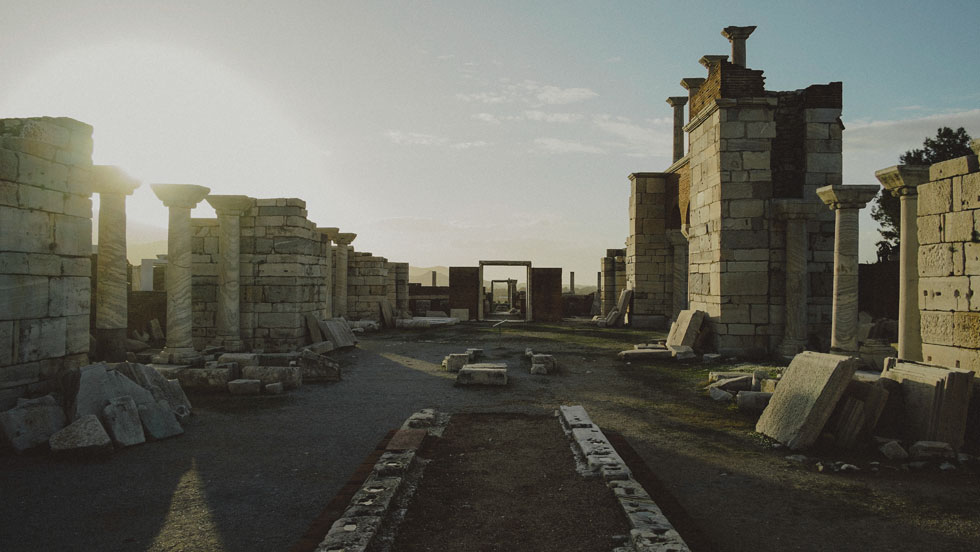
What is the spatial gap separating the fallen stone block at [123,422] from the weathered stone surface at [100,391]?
0.52ft

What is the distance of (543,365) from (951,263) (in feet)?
21.0

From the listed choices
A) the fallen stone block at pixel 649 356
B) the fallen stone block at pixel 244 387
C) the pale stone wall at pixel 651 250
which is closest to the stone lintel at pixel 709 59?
the pale stone wall at pixel 651 250

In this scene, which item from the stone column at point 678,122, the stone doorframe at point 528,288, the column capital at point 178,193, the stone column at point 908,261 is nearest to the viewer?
the stone column at point 908,261

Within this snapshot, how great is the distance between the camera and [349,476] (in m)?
4.93

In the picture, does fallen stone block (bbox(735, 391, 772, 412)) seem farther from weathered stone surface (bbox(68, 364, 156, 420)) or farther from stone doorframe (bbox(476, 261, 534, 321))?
stone doorframe (bbox(476, 261, 534, 321))

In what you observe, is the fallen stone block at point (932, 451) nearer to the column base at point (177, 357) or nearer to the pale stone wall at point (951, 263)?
the pale stone wall at point (951, 263)

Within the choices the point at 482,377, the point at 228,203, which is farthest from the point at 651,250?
the point at 228,203

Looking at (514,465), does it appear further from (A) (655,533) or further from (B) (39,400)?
(B) (39,400)

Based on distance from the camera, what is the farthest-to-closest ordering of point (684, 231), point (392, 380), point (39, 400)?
point (684, 231) → point (392, 380) → point (39, 400)

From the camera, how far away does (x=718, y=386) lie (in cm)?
834

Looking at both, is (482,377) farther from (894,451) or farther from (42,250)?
(42,250)

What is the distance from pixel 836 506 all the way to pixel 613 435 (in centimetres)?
226

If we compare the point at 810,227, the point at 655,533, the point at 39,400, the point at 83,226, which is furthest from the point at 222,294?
the point at 810,227

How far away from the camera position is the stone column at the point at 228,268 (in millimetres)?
12336
